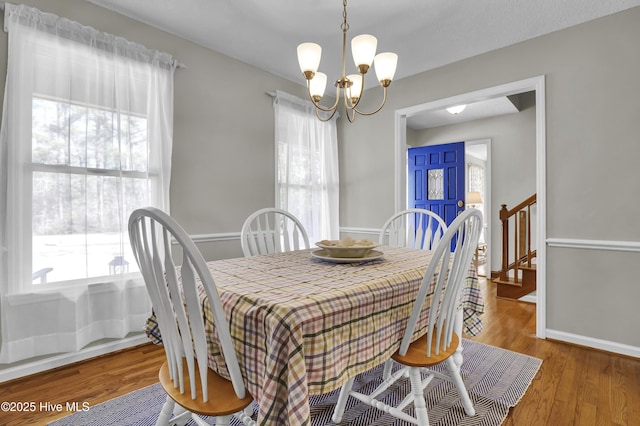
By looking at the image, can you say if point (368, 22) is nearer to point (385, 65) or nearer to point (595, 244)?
point (385, 65)

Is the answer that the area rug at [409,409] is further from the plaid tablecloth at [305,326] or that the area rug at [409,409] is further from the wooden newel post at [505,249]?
the wooden newel post at [505,249]

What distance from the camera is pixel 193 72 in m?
2.78

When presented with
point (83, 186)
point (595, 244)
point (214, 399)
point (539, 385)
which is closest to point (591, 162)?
point (595, 244)

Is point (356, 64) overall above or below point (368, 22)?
below

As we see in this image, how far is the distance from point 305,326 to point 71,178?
202 cm

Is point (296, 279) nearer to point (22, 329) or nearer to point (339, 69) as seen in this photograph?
point (22, 329)

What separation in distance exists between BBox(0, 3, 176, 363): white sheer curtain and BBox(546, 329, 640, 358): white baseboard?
3.19 metres

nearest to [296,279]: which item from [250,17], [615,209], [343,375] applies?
[343,375]

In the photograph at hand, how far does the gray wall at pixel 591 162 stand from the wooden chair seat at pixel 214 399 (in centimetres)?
267

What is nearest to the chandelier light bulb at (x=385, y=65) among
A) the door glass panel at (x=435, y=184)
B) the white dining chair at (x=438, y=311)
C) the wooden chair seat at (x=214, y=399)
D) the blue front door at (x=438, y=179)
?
the white dining chair at (x=438, y=311)

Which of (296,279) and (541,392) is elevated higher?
(296,279)

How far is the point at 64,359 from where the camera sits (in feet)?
6.87

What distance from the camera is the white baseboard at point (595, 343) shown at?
7.52 ft

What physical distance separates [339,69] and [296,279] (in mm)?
2660
